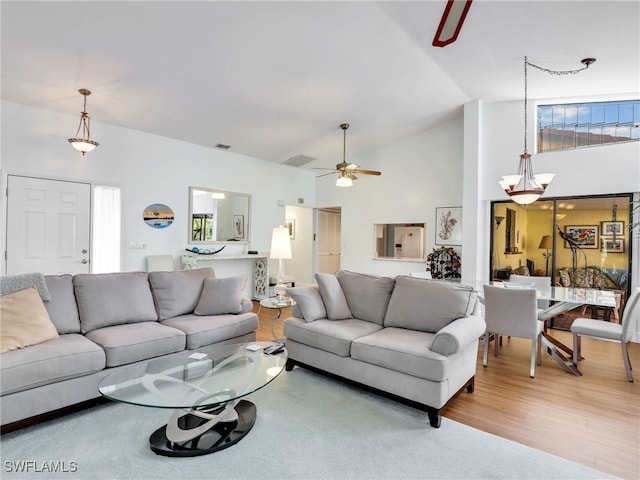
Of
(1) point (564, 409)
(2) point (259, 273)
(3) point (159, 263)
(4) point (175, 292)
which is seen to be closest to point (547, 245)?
(1) point (564, 409)

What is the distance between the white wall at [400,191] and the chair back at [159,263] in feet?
12.3

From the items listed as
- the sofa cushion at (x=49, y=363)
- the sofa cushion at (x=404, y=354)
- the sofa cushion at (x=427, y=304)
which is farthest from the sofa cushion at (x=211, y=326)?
the sofa cushion at (x=427, y=304)

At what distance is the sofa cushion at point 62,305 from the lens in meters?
2.81

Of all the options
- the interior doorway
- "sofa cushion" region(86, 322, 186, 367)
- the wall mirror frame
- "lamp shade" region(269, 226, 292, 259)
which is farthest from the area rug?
the interior doorway


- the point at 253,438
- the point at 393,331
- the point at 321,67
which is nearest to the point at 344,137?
the point at 321,67

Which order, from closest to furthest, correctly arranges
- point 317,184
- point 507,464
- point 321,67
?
1. point 507,464
2. point 321,67
3. point 317,184

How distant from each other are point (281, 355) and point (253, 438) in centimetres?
63

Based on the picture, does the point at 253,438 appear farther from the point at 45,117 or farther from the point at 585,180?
the point at 585,180

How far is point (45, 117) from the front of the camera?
14.8 ft

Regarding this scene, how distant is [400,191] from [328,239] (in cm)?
260

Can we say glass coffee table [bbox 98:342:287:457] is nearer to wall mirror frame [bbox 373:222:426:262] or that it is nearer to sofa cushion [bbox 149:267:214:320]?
sofa cushion [bbox 149:267:214:320]

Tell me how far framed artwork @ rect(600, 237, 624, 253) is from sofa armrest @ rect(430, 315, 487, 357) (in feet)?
11.1

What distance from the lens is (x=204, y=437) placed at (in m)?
2.16

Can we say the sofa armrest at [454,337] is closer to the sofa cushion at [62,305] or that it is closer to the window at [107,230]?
the sofa cushion at [62,305]
